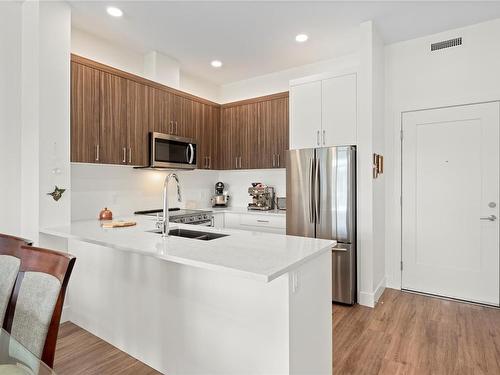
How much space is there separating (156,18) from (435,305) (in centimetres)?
406

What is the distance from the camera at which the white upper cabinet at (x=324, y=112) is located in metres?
3.21

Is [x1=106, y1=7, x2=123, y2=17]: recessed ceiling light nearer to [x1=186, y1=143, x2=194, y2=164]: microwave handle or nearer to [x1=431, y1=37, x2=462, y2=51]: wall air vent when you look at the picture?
[x1=186, y1=143, x2=194, y2=164]: microwave handle

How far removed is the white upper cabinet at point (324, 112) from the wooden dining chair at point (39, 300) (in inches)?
112

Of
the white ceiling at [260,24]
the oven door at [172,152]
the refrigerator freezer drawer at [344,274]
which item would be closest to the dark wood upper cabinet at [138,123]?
the oven door at [172,152]

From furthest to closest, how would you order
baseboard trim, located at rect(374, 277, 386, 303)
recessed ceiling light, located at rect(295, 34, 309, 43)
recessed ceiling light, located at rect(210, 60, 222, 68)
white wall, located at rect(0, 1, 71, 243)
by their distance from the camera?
recessed ceiling light, located at rect(210, 60, 222, 68) < recessed ceiling light, located at rect(295, 34, 309, 43) < baseboard trim, located at rect(374, 277, 386, 303) < white wall, located at rect(0, 1, 71, 243)

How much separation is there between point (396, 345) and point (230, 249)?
5.35 ft

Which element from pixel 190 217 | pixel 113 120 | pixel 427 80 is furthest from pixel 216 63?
pixel 427 80

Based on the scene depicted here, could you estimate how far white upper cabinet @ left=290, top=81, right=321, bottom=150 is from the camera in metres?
3.42

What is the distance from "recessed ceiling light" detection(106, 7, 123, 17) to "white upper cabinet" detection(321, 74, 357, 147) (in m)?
2.20

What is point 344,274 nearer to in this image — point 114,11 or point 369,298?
point 369,298

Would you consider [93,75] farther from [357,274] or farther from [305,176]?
[357,274]

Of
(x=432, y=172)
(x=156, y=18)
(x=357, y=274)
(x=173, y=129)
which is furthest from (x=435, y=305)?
(x=156, y=18)

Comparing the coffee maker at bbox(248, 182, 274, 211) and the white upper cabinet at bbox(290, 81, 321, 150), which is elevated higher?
the white upper cabinet at bbox(290, 81, 321, 150)

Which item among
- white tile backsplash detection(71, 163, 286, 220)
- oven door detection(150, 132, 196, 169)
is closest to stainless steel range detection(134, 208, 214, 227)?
white tile backsplash detection(71, 163, 286, 220)
